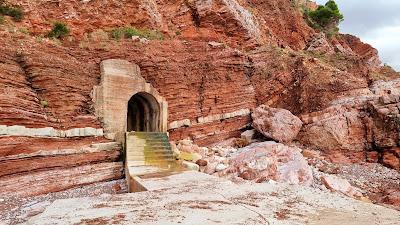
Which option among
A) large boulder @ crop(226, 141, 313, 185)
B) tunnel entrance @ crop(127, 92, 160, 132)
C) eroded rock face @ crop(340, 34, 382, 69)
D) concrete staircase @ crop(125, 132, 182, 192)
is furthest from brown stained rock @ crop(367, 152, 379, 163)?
eroded rock face @ crop(340, 34, 382, 69)

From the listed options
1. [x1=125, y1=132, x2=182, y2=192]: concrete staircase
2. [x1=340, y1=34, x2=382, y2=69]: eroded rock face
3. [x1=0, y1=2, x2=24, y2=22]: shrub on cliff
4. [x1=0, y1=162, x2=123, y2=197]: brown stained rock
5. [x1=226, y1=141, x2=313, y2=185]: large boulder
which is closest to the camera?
[x1=0, y1=162, x2=123, y2=197]: brown stained rock

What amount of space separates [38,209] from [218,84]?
1008cm

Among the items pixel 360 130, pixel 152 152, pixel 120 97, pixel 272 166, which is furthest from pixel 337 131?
pixel 120 97

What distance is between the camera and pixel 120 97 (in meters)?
13.0

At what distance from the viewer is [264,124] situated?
1537 cm

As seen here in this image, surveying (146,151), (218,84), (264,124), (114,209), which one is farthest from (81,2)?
(114,209)

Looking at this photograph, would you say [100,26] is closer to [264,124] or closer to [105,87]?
[105,87]

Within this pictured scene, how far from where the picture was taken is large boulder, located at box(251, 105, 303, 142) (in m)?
14.9

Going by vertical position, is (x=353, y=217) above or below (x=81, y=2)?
below

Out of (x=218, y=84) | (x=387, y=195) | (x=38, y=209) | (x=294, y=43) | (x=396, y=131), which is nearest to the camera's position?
(x=38, y=209)

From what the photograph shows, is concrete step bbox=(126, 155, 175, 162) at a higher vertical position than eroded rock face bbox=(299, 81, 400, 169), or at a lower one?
lower

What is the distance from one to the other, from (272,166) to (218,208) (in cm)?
523

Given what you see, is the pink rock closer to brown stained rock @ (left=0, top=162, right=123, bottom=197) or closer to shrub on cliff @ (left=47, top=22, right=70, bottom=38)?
brown stained rock @ (left=0, top=162, right=123, bottom=197)

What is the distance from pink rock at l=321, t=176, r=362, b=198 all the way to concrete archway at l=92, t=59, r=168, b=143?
275 inches
